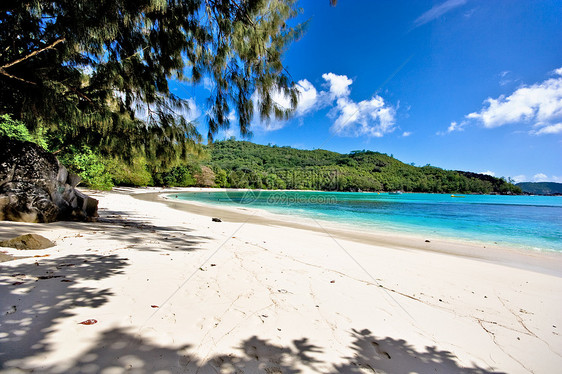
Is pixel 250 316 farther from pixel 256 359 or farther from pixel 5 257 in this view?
pixel 5 257

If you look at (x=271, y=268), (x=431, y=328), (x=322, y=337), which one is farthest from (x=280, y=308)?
(x=431, y=328)

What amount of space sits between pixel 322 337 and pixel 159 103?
517 cm

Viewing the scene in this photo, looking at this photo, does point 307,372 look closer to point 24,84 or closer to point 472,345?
point 472,345

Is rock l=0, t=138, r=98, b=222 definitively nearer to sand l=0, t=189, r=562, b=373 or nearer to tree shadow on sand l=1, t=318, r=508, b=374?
sand l=0, t=189, r=562, b=373

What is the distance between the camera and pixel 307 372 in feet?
5.41

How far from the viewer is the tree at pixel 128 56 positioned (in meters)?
2.93

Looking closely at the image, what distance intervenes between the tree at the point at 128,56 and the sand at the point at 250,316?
246cm

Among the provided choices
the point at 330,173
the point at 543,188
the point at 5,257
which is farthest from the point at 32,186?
the point at 543,188

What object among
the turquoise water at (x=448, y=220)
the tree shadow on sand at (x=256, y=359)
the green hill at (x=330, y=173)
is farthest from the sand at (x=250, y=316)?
the green hill at (x=330, y=173)

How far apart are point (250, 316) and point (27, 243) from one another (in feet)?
12.3

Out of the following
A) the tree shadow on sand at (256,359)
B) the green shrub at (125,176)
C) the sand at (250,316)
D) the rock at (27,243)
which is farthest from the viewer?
the green shrub at (125,176)

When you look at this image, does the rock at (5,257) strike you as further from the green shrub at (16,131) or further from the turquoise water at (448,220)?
the turquoise water at (448,220)

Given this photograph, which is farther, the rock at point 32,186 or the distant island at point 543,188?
the distant island at point 543,188

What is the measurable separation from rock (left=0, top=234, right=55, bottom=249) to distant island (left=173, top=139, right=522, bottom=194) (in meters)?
58.9
